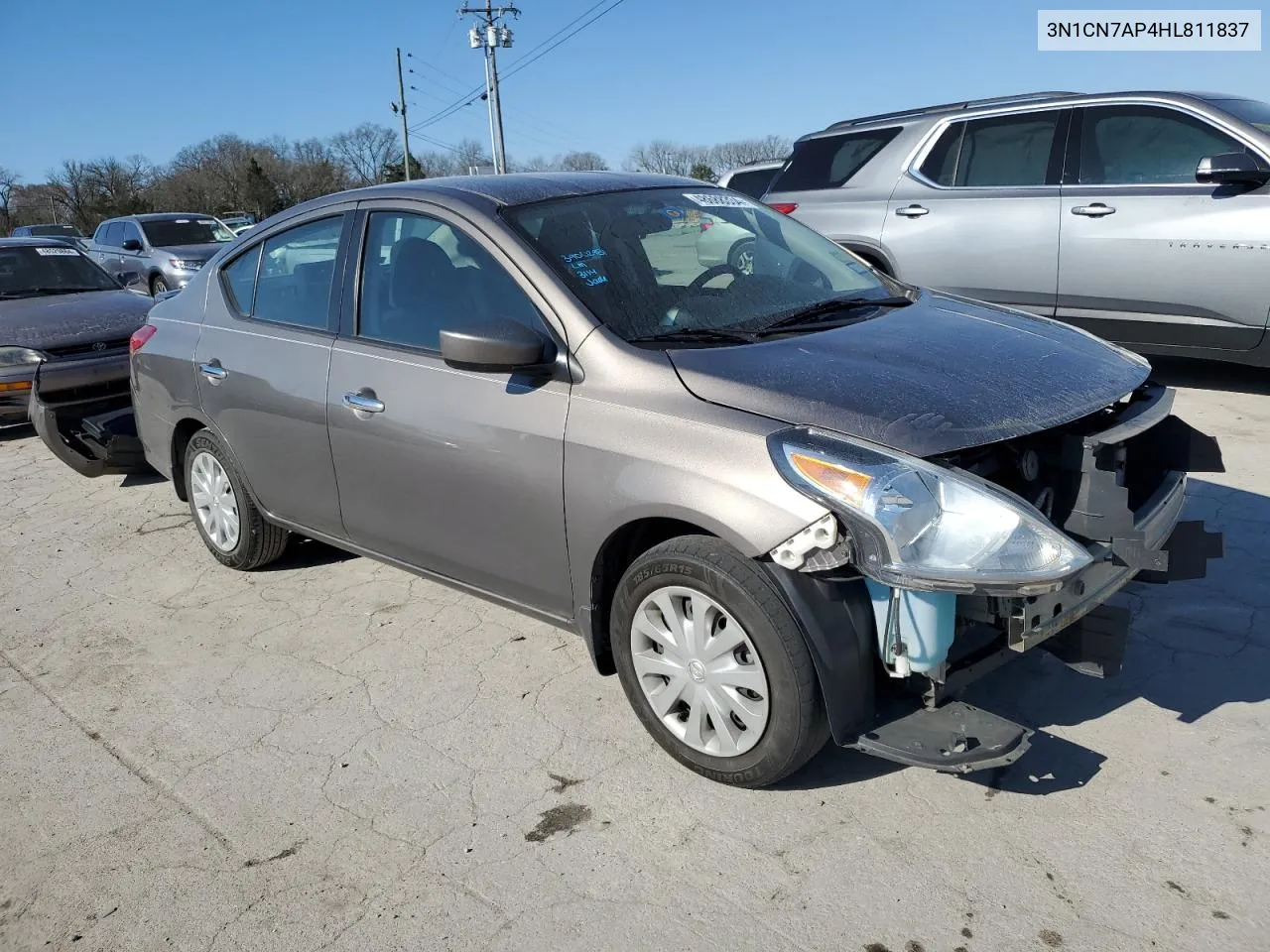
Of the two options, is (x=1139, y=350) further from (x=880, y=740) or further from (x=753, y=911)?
(x=753, y=911)

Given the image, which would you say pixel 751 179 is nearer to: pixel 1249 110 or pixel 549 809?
pixel 1249 110

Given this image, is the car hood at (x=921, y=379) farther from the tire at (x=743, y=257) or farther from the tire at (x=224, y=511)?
the tire at (x=224, y=511)

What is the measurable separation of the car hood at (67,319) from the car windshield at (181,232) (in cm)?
1013

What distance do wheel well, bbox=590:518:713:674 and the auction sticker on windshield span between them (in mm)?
1580

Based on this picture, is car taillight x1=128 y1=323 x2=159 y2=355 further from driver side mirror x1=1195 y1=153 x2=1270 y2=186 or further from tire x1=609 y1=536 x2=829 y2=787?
driver side mirror x1=1195 y1=153 x2=1270 y2=186

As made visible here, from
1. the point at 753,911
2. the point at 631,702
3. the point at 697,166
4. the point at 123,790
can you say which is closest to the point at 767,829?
the point at 753,911

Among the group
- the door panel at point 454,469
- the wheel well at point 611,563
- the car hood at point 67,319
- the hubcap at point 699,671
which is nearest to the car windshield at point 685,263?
the door panel at point 454,469

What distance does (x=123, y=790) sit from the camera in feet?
10.4

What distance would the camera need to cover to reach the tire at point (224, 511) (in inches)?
184

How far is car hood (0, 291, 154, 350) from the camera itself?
7.43 meters

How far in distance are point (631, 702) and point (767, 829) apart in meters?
0.59

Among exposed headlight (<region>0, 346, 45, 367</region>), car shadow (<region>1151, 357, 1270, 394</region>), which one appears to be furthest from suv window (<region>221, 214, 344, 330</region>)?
car shadow (<region>1151, 357, 1270, 394</region>)

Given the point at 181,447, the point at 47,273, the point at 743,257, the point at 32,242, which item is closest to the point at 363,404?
the point at 743,257

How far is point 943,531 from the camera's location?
8.25ft
